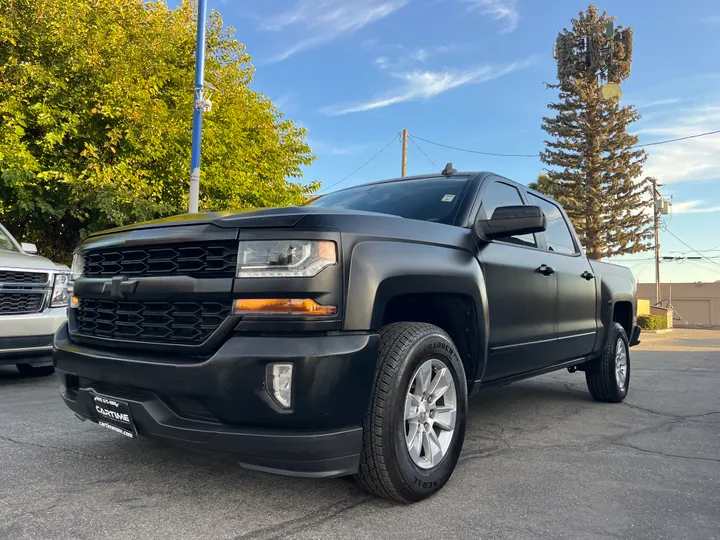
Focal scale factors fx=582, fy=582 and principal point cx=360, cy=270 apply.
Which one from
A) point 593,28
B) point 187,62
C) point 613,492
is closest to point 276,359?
point 613,492

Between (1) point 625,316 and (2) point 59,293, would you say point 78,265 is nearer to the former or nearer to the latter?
(2) point 59,293

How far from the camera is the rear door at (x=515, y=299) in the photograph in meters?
3.56

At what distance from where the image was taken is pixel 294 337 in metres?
2.35

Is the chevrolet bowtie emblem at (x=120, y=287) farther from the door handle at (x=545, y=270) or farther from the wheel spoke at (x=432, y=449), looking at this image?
the door handle at (x=545, y=270)

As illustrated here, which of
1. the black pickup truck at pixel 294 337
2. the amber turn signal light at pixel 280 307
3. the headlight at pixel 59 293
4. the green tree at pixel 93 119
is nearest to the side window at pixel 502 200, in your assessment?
the black pickup truck at pixel 294 337

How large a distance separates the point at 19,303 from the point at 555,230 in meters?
5.04

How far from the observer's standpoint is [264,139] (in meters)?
16.1

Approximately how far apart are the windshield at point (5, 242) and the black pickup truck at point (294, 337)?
395cm

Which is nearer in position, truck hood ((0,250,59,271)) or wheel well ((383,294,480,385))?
wheel well ((383,294,480,385))

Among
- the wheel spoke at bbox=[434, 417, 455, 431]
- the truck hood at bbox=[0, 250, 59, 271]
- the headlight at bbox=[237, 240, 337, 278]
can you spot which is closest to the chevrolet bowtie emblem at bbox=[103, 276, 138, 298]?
the headlight at bbox=[237, 240, 337, 278]

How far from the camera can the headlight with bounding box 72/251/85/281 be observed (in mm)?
3201

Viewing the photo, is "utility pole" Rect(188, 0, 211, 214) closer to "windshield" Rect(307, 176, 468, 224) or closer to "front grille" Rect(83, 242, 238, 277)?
"windshield" Rect(307, 176, 468, 224)

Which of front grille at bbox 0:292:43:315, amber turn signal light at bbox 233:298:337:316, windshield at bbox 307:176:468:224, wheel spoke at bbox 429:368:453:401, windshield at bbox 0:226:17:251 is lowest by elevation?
wheel spoke at bbox 429:368:453:401

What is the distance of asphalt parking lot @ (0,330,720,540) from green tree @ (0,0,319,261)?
778cm
